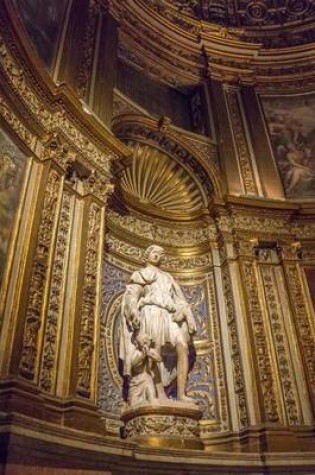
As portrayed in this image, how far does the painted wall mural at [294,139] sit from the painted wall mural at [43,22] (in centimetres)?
495

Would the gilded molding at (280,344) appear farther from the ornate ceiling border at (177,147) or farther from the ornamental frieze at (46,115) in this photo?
the ornamental frieze at (46,115)

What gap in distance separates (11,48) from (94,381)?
3.96 meters

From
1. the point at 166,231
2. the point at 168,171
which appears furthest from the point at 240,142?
the point at 166,231

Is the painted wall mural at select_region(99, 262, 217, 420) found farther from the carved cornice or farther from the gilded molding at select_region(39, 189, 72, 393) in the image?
the carved cornice

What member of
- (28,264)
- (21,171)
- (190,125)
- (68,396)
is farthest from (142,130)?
(68,396)

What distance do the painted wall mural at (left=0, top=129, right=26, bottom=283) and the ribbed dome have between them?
12.3ft

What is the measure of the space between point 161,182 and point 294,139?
10.1 ft

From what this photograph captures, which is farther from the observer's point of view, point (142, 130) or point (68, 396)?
point (142, 130)

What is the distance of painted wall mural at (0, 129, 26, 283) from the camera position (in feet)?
15.9

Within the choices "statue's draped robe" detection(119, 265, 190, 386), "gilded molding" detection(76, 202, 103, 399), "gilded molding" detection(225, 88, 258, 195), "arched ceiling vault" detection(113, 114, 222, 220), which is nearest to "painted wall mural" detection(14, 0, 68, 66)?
"arched ceiling vault" detection(113, 114, 222, 220)

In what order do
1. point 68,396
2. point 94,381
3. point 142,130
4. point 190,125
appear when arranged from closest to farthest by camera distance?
point 68,396
point 94,381
point 142,130
point 190,125

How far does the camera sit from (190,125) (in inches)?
422

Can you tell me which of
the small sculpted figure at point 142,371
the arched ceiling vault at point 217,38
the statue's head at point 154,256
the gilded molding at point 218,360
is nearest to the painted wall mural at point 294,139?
the arched ceiling vault at point 217,38

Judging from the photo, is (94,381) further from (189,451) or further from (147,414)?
(189,451)
